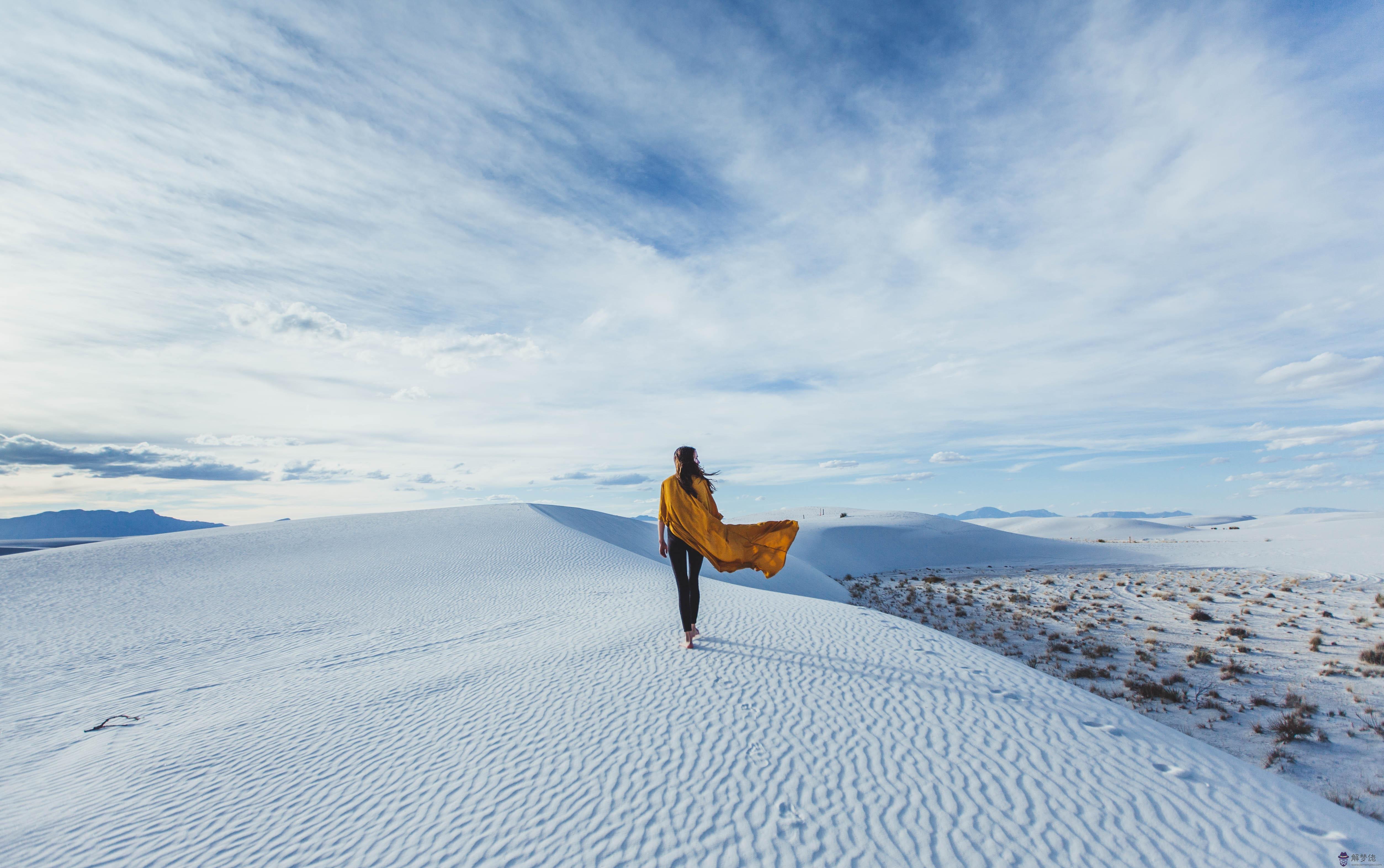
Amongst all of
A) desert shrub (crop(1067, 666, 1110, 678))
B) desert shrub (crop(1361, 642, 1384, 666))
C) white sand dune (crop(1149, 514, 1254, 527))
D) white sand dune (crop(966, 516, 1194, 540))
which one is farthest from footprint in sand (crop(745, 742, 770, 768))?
white sand dune (crop(1149, 514, 1254, 527))

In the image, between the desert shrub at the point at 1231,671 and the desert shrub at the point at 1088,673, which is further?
the desert shrub at the point at 1088,673

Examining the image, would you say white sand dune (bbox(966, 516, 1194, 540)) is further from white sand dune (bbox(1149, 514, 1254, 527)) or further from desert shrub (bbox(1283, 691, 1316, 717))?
desert shrub (bbox(1283, 691, 1316, 717))

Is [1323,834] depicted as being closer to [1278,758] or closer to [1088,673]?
[1278,758]

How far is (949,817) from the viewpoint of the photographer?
2836 millimetres

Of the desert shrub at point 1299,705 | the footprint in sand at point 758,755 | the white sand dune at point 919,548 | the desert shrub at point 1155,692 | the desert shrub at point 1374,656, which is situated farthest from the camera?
the white sand dune at point 919,548

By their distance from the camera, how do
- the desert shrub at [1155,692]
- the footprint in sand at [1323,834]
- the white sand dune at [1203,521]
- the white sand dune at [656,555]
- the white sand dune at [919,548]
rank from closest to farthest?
the footprint in sand at [1323,834]
the desert shrub at [1155,692]
the white sand dune at [656,555]
the white sand dune at [919,548]
the white sand dune at [1203,521]

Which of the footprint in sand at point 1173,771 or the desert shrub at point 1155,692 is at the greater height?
the footprint in sand at point 1173,771

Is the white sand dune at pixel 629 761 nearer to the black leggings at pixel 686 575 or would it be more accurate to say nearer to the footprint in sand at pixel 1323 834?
the footprint in sand at pixel 1323 834

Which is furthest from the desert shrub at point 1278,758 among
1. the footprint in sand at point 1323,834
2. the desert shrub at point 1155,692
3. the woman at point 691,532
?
the woman at point 691,532

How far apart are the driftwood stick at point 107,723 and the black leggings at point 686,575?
18.2 feet

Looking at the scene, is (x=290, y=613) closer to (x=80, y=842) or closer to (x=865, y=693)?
(x=80, y=842)

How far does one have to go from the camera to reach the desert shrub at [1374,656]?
764cm

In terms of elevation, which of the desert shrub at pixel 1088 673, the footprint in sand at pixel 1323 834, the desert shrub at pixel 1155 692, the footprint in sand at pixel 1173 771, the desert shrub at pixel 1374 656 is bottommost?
the desert shrub at pixel 1088 673

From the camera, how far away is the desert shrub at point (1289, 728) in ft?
17.7
